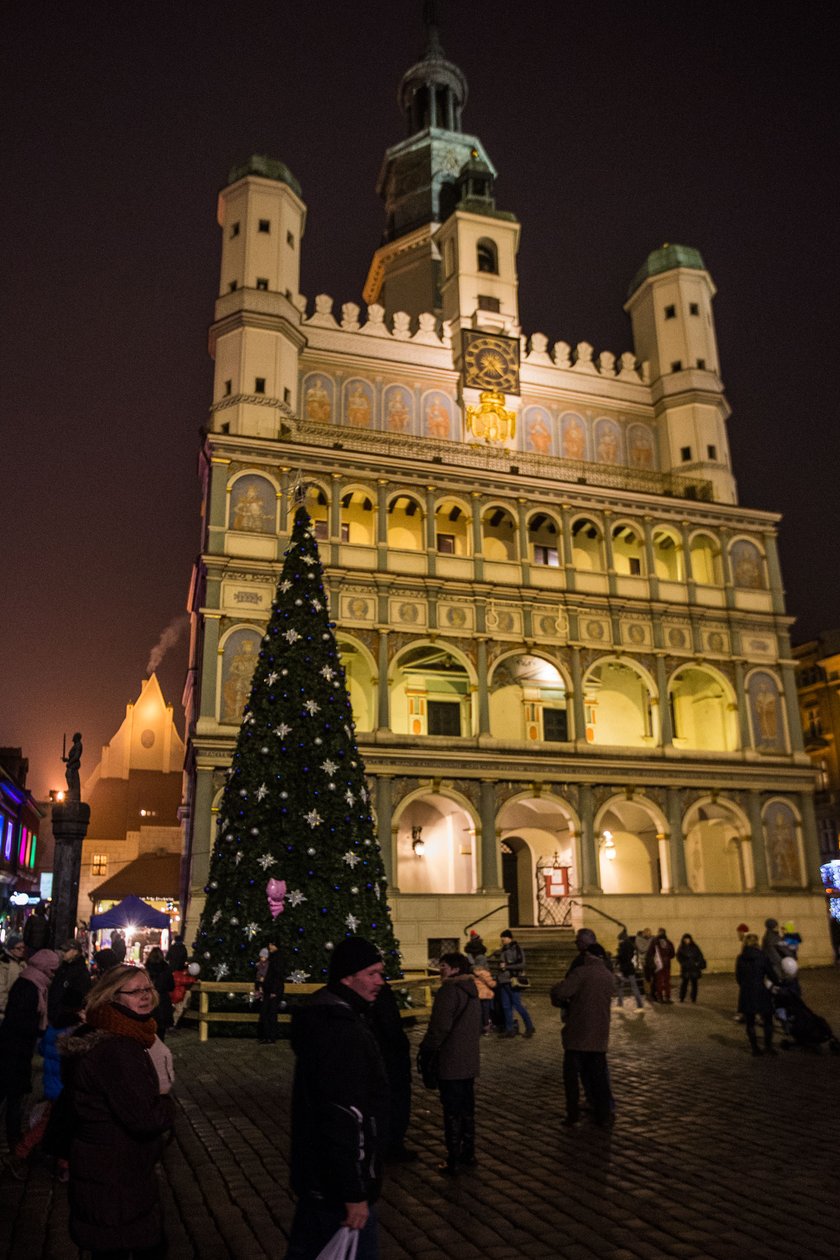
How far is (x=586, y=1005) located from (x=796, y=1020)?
6426 mm

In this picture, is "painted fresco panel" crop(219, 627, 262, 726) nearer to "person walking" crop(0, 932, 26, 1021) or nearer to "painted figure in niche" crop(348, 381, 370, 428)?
"painted figure in niche" crop(348, 381, 370, 428)

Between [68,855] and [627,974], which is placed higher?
[68,855]

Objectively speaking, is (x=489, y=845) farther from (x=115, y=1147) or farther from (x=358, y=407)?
(x=115, y=1147)

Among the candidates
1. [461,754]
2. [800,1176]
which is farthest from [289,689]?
[461,754]

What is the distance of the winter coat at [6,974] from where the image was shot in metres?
9.20

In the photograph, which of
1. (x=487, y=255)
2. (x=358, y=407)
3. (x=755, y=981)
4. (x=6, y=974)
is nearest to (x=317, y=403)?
(x=358, y=407)

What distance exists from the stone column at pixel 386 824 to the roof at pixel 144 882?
14957mm

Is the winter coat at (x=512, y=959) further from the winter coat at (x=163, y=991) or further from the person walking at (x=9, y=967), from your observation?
the person walking at (x=9, y=967)

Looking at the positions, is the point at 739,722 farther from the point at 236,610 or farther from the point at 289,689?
the point at 289,689

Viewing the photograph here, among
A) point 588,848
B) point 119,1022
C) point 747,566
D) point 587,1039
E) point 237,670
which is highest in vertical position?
point 747,566

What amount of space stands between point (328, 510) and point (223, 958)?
1980 centimetres

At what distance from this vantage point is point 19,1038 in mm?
7723

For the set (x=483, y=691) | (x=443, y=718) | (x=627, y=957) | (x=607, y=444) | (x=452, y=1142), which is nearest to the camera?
(x=452, y=1142)

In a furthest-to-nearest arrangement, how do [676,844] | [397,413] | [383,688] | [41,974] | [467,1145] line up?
[397,413] < [676,844] < [383,688] < [41,974] < [467,1145]
